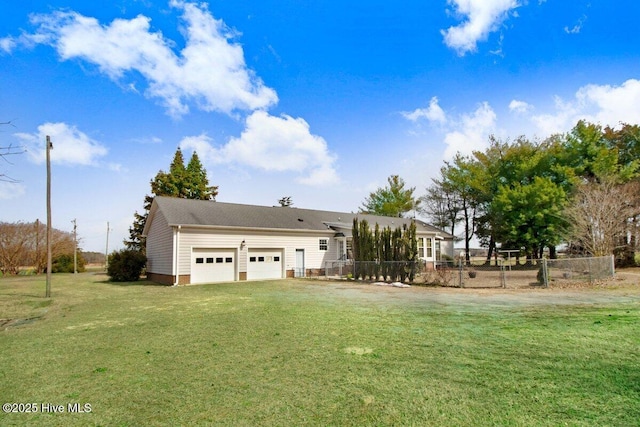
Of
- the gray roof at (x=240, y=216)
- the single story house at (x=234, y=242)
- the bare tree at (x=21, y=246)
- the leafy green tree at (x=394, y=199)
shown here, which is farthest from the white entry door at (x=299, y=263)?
the bare tree at (x=21, y=246)

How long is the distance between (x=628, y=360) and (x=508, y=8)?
13157 millimetres

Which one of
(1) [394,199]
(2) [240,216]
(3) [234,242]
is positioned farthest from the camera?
(1) [394,199]

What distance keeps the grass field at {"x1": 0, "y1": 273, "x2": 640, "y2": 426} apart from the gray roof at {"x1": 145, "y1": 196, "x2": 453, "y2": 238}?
38.1ft

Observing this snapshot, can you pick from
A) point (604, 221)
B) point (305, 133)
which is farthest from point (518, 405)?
point (604, 221)

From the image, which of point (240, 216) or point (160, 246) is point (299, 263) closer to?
point (240, 216)

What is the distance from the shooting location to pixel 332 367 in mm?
4957

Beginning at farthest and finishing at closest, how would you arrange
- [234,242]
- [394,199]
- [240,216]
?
1. [394,199]
2. [240,216]
3. [234,242]

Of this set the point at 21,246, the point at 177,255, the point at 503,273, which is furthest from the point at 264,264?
the point at 21,246

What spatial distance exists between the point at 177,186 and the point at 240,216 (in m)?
16.8

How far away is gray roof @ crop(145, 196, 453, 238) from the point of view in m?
20.8

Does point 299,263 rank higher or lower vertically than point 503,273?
lower

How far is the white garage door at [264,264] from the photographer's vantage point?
22172mm

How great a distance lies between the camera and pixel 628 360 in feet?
15.9

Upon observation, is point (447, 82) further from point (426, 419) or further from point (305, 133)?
point (426, 419)
